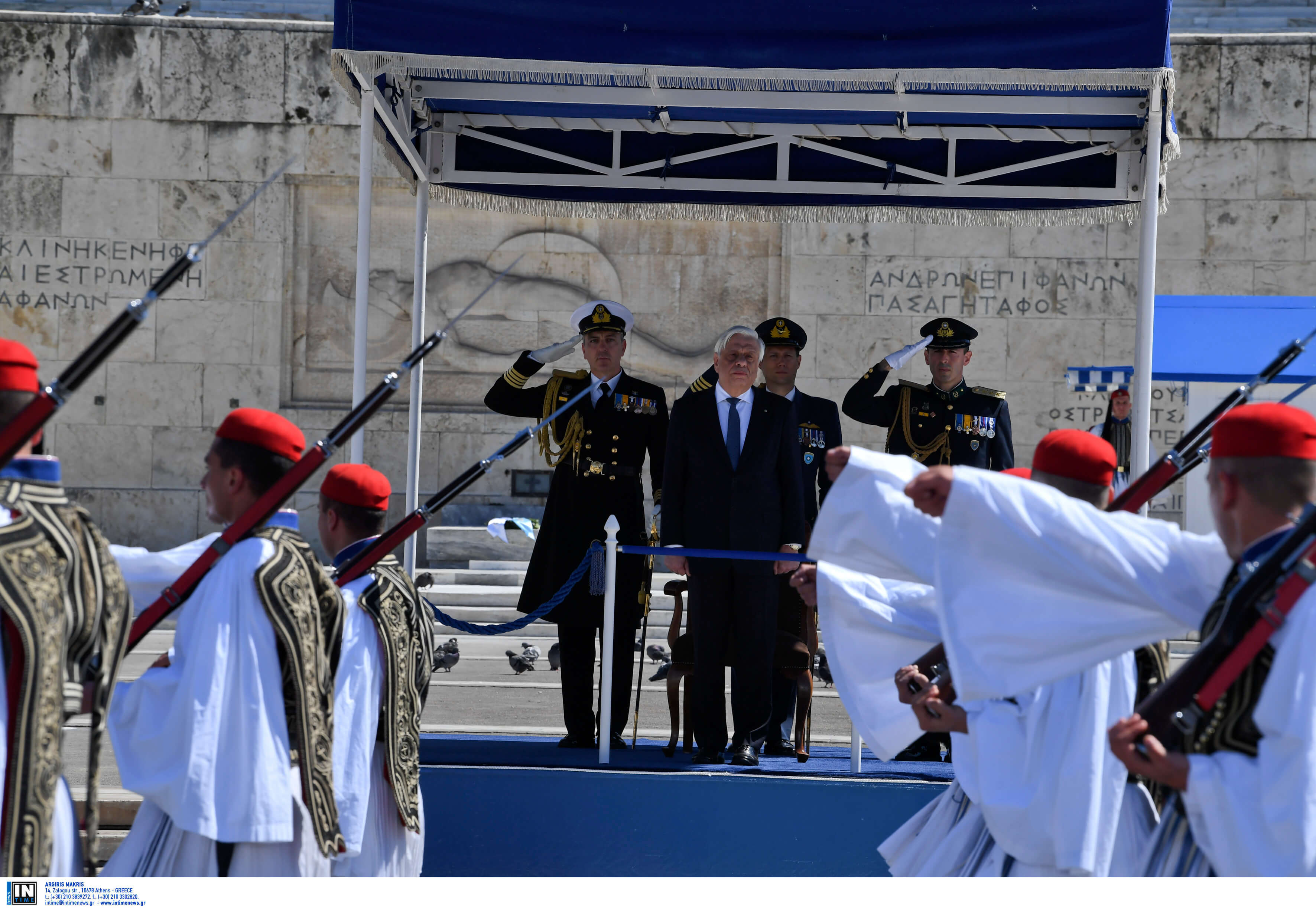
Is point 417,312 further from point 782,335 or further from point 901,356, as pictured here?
point 901,356

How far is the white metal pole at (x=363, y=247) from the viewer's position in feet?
17.6

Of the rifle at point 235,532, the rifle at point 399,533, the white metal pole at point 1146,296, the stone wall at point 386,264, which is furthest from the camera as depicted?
the stone wall at point 386,264

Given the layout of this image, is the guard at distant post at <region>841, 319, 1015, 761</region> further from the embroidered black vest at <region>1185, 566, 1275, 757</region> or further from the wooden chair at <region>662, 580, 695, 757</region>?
the embroidered black vest at <region>1185, 566, 1275, 757</region>

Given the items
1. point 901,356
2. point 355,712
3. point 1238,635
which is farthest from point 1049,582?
point 901,356

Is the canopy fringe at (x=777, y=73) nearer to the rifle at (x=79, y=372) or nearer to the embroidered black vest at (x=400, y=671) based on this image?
the embroidered black vest at (x=400, y=671)

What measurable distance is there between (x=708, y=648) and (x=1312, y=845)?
3345mm

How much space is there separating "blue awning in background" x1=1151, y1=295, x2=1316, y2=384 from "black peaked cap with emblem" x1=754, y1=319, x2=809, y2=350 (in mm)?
3860

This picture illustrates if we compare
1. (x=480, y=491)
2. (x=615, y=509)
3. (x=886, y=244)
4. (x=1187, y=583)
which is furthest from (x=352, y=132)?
(x=1187, y=583)

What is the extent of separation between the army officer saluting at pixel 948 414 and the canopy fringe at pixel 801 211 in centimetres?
96

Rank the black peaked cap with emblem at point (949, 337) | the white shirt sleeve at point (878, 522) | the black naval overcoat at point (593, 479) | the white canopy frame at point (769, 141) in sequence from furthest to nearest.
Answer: the black peaked cap with emblem at point (949, 337) < the black naval overcoat at point (593, 479) < the white canopy frame at point (769, 141) < the white shirt sleeve at point (878, 522)

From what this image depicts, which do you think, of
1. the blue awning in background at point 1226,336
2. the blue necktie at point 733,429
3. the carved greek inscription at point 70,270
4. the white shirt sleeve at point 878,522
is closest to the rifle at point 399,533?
the white shirt sleeve at point 878,522

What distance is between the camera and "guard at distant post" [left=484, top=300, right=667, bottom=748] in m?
5.92

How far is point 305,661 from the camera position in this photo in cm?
295

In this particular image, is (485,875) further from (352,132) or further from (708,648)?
(352,132)
